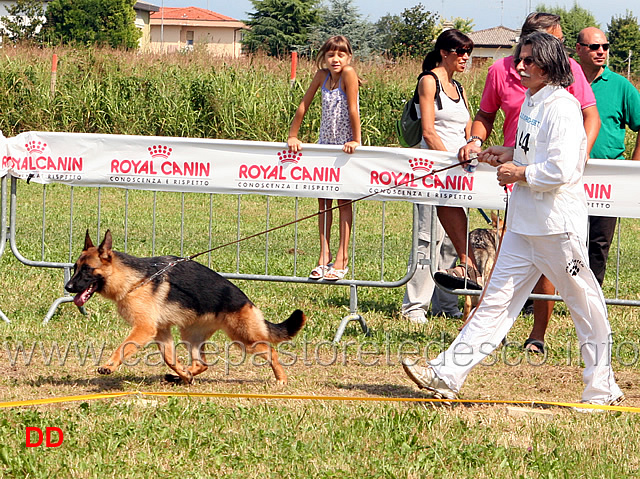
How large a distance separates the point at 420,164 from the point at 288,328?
1.78 m

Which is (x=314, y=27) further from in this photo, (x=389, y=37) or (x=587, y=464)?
(x=587, y=464)

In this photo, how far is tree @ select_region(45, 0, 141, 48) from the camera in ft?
188

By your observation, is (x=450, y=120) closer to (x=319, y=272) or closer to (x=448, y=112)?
(x=448, y=112)

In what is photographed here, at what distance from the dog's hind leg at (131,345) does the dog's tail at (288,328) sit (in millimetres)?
809

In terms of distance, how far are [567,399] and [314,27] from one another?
55646 millimetres

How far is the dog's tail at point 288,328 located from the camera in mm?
6055

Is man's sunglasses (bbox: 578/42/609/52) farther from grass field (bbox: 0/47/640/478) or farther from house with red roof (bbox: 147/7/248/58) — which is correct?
house with red roof (bbox: 147/7/248/58)

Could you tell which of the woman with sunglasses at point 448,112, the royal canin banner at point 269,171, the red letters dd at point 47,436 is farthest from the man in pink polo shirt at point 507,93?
the red letters dd at point 47,436

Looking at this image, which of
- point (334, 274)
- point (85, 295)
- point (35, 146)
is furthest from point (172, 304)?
point (35, 146)

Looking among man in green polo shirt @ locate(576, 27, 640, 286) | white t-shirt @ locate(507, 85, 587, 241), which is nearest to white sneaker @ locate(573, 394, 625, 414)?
white t-shirt @ locate(507, 85, 587, 241)

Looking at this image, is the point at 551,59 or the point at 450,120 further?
the point at 450,120

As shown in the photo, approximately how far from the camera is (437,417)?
5.04 m

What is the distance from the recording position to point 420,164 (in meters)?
6.95

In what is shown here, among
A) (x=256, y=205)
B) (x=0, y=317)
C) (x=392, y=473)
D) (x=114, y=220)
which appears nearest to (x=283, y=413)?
(x=392, y=473)
